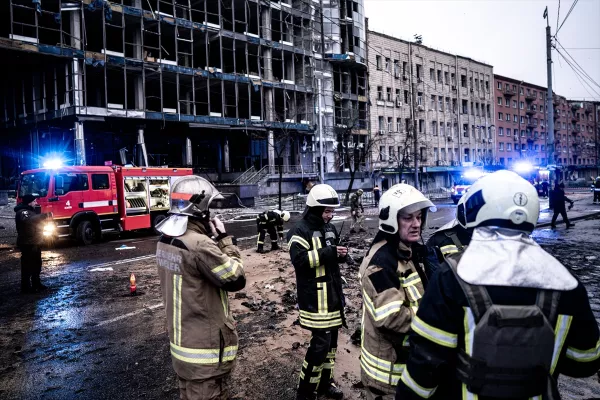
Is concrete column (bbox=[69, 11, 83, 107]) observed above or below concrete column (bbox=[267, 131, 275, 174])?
above

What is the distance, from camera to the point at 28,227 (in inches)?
318

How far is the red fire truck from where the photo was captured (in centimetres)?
1324

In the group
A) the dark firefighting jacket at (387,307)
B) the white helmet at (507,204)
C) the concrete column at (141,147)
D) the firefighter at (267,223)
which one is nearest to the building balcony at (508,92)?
the concrete column at (141,147)

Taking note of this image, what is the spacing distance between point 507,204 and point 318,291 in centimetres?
231

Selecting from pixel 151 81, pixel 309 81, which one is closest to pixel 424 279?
pixel 151 81

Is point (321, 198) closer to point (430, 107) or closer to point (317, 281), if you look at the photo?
point (317, 281)

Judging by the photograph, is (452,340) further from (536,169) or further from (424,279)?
(536,169)

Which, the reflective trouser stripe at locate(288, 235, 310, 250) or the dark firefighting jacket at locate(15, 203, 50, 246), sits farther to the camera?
the dark firefighting jacket at locate(15, 203, 50, 246)

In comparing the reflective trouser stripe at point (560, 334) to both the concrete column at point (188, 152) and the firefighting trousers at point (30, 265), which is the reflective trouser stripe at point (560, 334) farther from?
the concrete column at point (188, 152)

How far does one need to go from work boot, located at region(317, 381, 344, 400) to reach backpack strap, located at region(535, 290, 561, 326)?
282 cm

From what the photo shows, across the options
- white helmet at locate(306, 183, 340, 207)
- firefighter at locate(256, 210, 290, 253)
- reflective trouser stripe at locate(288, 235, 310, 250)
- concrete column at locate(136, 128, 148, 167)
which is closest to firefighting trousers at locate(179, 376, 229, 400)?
reflective trouser stripe at locate(288, 235, 310, 250)

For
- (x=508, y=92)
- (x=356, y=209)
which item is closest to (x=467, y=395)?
(x=356, y=209)

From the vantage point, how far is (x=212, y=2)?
3525 centimetres

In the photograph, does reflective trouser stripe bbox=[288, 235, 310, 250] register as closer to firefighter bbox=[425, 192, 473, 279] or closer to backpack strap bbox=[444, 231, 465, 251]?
firefighter bbox=[425, 192, 473, 279]
